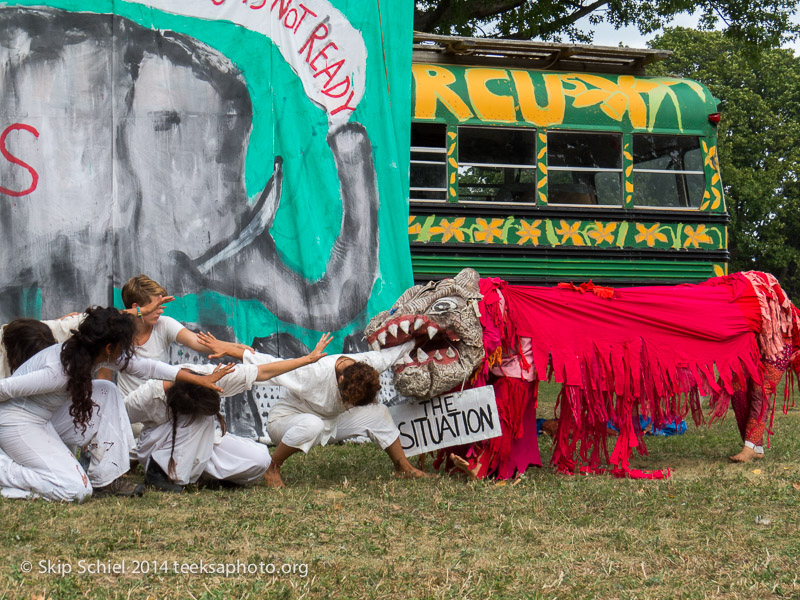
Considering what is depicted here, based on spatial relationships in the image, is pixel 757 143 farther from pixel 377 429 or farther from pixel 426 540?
pixel 426 540

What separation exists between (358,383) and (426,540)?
1367 mm

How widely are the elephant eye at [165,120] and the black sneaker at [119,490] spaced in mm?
3325

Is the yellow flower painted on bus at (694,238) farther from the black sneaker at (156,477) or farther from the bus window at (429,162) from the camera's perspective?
the black sneaker at (156,477)

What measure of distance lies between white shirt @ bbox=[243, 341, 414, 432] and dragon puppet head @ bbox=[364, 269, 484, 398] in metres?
0.09

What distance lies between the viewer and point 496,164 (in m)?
9.16

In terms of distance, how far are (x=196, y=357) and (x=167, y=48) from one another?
2.47 m

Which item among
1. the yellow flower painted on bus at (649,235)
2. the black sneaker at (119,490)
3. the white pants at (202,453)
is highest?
the yellow flower painted on bus at (649,235)

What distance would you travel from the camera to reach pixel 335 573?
359cm

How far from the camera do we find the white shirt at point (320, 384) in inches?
218

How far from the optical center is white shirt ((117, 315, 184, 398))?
5852 mm

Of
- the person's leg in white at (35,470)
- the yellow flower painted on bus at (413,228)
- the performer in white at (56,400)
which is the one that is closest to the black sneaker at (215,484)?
the performer in white at (56,400)

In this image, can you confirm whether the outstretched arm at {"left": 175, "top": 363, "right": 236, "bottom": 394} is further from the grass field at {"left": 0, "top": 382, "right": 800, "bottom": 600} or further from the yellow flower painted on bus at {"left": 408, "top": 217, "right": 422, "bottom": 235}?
the yellow flower painted on bus at {"left": 408, "top": 217, "right": 422, "bottom": 235}

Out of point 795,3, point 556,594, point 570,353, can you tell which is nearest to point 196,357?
point 570,353

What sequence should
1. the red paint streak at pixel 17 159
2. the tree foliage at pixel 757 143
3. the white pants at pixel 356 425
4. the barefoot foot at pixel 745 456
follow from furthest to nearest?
the tree foliage at pixel 757 143, the red paint streak at pixel 17 159, the barefoot foot at pixel 745 456, the white pants at pixel 356 425
